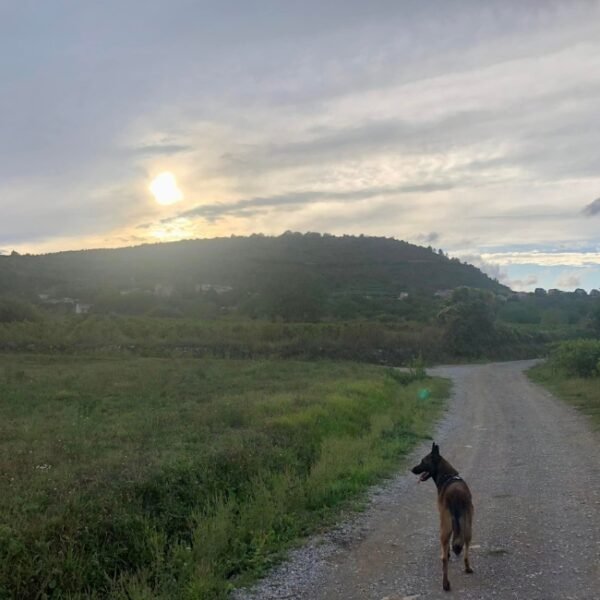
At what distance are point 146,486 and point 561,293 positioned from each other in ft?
404

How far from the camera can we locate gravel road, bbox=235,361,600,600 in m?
6.20

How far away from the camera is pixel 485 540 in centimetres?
745

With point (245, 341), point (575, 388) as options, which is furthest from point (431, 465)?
point (245, 341)

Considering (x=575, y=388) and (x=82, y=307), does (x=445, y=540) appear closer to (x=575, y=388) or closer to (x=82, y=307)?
(x=575, y=388)

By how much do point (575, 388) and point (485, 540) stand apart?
748 inches

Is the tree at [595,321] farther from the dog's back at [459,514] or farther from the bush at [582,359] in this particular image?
the dog's back at [459,514]

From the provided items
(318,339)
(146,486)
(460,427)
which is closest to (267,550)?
(146,486)

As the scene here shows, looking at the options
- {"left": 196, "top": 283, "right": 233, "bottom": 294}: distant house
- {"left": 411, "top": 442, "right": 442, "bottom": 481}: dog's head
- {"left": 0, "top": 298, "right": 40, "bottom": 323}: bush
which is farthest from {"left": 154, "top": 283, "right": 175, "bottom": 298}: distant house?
{"left": 411, "top": 442, "right": 442, "bottom": 481}: dog's head

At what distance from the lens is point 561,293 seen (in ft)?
396

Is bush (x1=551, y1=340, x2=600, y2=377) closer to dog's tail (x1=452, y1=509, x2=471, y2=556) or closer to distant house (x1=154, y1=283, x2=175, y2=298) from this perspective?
dog's tail (x1=452, y1=509, x2=471, y2=556)

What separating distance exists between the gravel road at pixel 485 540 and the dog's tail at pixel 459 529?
399 millimetres

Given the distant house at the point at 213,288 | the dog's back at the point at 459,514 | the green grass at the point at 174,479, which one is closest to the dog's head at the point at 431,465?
the dog's back at the point at 459,514

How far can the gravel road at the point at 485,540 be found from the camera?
6195 mm

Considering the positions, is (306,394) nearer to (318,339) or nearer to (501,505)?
(501,505)
